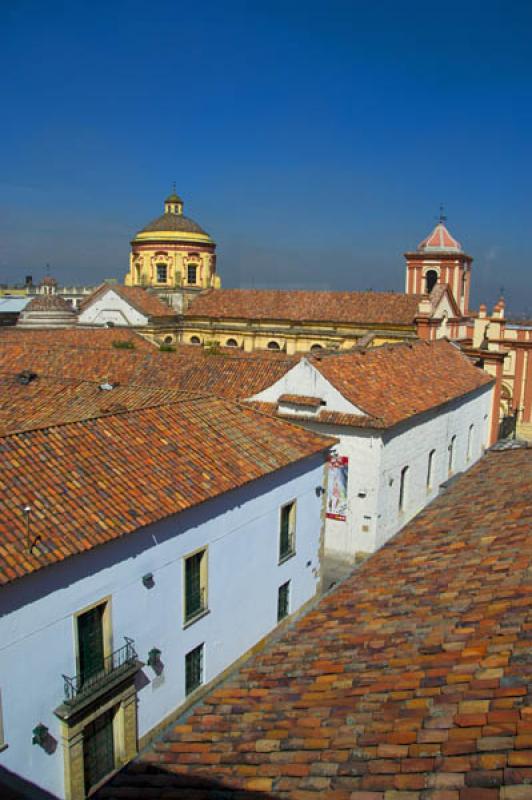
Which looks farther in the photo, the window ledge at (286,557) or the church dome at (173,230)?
the church dome at (173,230)

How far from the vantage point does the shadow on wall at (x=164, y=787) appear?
204 inches

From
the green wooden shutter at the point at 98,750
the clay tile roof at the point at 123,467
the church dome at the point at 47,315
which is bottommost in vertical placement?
the green wooden shutter at the point at 98,750

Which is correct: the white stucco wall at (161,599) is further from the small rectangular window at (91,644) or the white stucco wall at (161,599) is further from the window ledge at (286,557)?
the small rectangular window at (91,644)

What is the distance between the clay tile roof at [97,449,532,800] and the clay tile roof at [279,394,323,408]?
10.7m

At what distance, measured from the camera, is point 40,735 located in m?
9.84

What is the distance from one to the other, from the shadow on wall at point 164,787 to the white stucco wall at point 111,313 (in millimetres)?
40460

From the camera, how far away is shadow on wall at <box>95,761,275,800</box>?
5.19m

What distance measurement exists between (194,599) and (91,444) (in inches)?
138

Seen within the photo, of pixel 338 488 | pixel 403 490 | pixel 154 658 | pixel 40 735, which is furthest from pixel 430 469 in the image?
pixel 40 735

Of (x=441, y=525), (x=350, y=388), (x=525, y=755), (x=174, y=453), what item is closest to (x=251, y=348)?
(x=350, y=388)

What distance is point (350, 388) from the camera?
20.8 metres

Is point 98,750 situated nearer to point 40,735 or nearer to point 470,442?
point 40,735

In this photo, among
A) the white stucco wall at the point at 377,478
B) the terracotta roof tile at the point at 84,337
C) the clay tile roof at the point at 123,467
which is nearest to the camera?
the clay tile roof at the point at 123,467

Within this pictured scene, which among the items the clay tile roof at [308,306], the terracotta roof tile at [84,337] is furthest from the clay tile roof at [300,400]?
the clay tile roof at [308,306]
